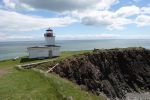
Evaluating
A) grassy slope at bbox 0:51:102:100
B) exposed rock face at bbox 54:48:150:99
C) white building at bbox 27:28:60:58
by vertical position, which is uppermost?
white building at bbox 27:28:60:58

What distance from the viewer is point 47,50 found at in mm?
49562

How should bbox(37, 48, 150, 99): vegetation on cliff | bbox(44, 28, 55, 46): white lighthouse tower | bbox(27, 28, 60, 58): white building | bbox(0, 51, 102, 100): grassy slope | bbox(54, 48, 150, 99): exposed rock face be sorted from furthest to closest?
bbox(44, 28, 55, 46): white lighthouse tower → bbox(27, 28, 60, 58): white building → bbox(54, 48, 150, 99): exposed rock face → bbox(37, 48, 150, 99): vegetation on cliff → bbox(0, 51, 102, 100): grassy slope

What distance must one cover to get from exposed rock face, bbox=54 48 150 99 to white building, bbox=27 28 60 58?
694 cm

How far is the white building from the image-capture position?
Result: 48.6 m

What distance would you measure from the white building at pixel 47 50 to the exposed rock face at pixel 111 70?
6942 millimetres

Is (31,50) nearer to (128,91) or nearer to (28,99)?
(128,91)

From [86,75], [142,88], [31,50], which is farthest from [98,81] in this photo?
[31,50]

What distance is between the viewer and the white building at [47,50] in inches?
1914

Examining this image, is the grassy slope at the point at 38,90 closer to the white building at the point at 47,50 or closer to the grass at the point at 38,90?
the grass at the point at 38,90

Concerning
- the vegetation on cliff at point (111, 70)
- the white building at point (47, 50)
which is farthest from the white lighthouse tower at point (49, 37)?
the vegetation on cliff at point (111, 70)

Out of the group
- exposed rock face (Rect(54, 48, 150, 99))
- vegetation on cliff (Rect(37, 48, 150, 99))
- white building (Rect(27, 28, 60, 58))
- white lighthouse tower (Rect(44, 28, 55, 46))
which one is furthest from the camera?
white lighthouse tower (Rect(44, 28, 55, 46))

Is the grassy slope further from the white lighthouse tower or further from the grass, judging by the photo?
the white lighthouse tower

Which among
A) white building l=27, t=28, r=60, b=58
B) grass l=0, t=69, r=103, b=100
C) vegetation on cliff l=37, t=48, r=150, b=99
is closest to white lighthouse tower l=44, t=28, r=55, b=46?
white building l=27, t=28, r=60, b=58

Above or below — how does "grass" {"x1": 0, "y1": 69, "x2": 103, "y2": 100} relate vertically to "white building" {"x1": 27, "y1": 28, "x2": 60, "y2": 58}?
below
